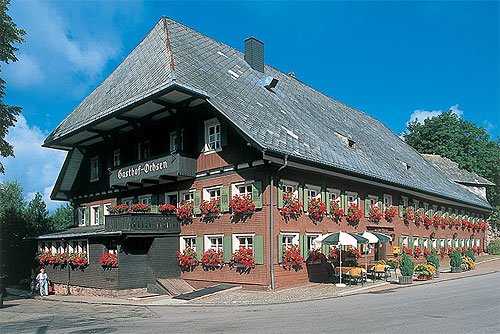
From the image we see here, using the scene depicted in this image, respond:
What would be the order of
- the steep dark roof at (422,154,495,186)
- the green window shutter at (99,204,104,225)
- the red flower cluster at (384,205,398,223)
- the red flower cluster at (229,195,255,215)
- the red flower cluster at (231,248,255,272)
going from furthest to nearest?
the steep dark roof at (422,154,495,186) < the green window shutter at (99,204,104,225) < the red flower cluster at (384,205,398,223) < the red flower cluster at (229,195,255,215) < the red flower cluster at (231,248,255,272)

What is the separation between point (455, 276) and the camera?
85.4 feet

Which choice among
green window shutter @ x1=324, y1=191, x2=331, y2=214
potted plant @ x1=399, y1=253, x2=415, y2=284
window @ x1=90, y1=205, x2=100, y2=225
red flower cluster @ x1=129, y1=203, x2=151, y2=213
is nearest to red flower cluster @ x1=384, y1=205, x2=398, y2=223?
green window shutter @ x1=324, y1=191, x2=331, y2=214

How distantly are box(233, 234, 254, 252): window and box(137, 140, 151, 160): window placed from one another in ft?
24.8

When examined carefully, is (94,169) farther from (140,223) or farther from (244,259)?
(244,259)

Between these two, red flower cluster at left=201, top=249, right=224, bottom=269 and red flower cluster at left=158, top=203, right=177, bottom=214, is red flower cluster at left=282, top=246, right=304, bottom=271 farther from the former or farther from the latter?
red flower cluster at left=158, top=203, right=177, bottom=214

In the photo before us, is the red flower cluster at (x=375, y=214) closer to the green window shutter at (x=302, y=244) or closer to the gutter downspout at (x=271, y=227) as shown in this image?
the green window shutter at (x=302, y=244)

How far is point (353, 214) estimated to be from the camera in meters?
26.2

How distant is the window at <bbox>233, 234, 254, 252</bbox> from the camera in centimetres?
2210

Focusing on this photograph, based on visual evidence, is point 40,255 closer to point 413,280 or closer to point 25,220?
point 25,220

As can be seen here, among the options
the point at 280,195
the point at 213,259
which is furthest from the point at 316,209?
the point at 213,259

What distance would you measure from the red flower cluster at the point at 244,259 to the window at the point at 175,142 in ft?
19.6

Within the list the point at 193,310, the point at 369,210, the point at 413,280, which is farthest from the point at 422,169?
the point at 193,310

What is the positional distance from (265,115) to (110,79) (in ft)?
36.9

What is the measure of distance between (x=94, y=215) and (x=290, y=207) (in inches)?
593
